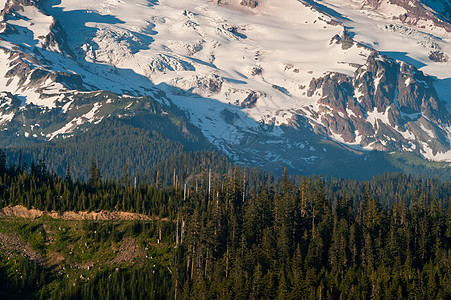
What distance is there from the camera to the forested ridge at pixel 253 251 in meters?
154

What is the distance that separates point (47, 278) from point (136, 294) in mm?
22887

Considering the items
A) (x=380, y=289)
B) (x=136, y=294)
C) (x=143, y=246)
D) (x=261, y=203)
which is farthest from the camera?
(x=261, y=203)

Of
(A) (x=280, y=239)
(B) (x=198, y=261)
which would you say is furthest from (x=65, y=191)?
(A) (x=280, y=239)

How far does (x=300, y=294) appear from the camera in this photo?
491 ft

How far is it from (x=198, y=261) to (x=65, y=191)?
5086 cm

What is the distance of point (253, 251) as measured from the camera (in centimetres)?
16875

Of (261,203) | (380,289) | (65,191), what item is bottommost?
(65,191)

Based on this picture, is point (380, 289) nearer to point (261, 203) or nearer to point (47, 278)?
point (261, 203)

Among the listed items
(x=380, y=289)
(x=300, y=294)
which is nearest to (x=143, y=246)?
(x=300, y=294)

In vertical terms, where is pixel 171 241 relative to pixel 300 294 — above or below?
below

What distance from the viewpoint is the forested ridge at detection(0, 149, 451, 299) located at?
15350 centimetres

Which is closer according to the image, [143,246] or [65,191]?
[143,246]

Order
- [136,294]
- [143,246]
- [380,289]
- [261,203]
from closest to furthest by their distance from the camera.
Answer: [380,289] → [136,294] → [143,246] → [261,203]

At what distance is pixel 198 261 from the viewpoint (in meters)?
166
